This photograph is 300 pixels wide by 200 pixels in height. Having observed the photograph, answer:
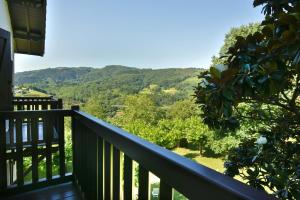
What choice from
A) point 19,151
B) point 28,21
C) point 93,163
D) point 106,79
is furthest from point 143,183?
point 106,79

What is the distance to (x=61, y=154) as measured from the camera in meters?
2.73

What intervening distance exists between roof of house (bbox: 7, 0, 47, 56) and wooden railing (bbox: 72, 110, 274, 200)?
445cm

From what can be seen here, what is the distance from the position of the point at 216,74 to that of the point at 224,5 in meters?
29.1

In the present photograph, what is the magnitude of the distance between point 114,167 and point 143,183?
1.28 feet

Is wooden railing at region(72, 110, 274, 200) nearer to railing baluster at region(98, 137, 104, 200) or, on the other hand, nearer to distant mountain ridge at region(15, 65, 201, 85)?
railing baluster at region(98, 137, 104, 200)

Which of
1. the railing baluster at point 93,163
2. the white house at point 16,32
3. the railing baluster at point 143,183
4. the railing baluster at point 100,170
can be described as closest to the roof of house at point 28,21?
the white house at point 16,32

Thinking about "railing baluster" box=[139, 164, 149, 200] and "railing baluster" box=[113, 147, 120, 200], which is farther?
"railing baluster" box=[113, 147, 120, 200]

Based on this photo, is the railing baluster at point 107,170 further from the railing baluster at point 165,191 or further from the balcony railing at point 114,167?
the railing baluster at point 165,191

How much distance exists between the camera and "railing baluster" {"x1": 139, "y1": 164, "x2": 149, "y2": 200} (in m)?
1.06

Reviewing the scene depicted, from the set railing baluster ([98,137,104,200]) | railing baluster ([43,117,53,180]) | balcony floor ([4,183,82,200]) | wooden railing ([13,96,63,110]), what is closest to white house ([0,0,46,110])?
railing baluster ([43,117,53,180])

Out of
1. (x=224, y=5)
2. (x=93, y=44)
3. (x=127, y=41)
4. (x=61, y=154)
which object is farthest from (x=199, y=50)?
(x=61, y=154)

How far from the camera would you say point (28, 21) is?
6777mm

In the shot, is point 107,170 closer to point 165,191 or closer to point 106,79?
point 165,191

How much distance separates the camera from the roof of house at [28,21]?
558cm
